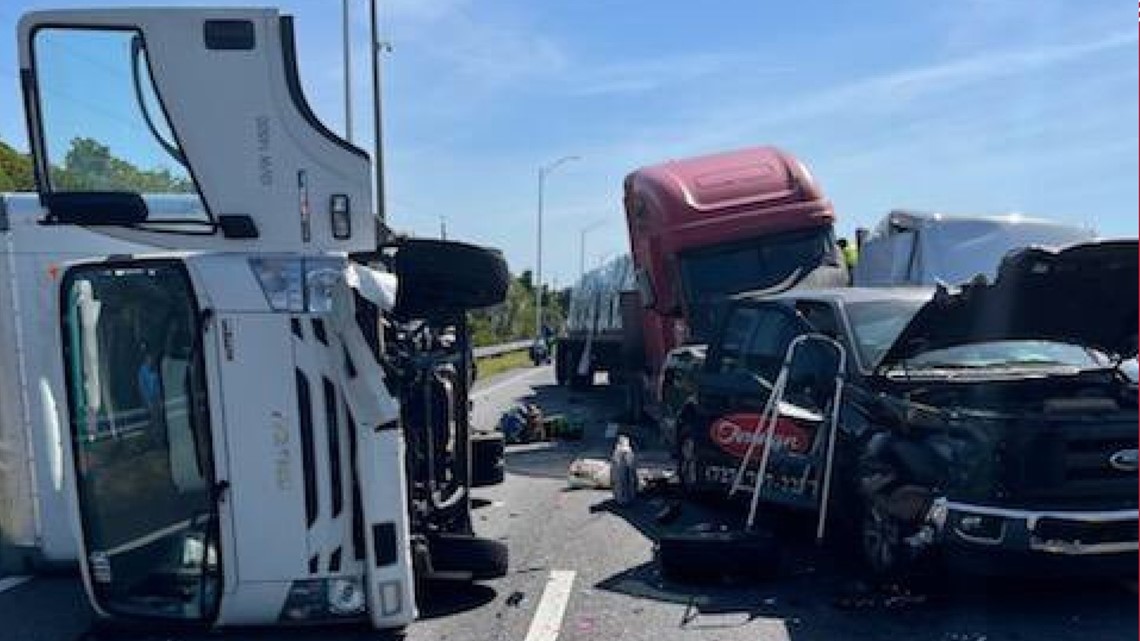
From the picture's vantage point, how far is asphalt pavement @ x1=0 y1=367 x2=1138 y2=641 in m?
5.96

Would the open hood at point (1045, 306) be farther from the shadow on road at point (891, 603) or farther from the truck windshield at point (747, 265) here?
the truck windshield at point (747, 265)

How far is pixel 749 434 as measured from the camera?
26.5ft

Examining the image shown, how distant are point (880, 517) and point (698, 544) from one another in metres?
0.99

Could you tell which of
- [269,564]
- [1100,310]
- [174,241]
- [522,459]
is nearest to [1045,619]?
[1100,310]

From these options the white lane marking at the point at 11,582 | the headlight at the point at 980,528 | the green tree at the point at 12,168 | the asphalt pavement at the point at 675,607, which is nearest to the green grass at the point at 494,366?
the green tree at the point at 12,168

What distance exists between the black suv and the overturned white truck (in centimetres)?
242

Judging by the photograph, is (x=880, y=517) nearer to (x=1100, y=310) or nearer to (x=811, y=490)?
(x=811, y=490)

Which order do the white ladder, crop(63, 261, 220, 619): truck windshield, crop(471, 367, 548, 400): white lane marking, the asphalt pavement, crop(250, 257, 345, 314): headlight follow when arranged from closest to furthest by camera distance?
1. crop(250, 257, 345, 314): headlight
2. crop(63, 261, 220, 619): truck windshield
3. the asphalt pavement
4. the white ladder
5. crop(471, 367, 548, 400): white lane marking

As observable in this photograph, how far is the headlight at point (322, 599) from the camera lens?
5566 millimetres

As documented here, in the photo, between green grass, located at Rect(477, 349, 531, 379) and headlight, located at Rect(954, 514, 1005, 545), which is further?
green grass, located at Rect(477, 349, 531, 379)

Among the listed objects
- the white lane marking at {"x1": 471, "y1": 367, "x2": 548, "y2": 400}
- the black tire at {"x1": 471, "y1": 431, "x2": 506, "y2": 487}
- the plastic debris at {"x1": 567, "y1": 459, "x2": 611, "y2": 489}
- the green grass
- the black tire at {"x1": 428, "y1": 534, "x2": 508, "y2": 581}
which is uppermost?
the black tire at {"x1": 428, "y1": 534, "x2": 508, "y2": 581}

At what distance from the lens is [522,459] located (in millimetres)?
12844

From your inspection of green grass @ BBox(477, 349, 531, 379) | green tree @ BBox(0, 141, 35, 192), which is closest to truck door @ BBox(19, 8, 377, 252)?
green grass @ BBox(477, 349, 531, 379)

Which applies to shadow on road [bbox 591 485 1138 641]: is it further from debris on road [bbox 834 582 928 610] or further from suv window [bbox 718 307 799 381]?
suv window [bbox 718 307 799 381]
